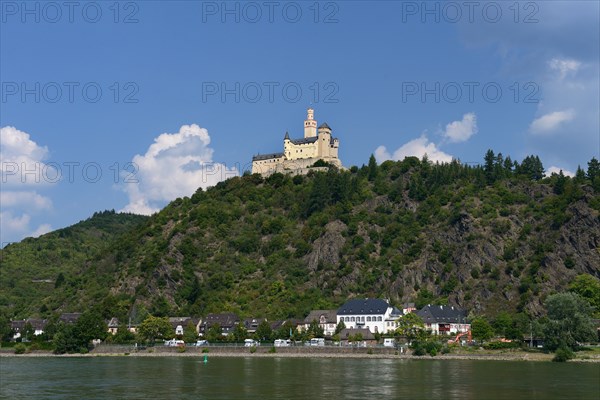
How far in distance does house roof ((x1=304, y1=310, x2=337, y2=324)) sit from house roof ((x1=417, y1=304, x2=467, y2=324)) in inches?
583

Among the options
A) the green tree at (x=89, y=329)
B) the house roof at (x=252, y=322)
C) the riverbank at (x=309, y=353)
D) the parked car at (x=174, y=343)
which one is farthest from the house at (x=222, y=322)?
the green tree at (x=89, y=329)

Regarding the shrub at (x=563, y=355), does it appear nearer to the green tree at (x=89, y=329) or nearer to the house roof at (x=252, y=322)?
the house roof at (x=252, y=322)

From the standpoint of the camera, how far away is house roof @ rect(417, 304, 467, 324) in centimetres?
12712

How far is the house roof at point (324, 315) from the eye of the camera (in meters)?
134

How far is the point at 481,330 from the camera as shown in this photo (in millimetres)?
113812

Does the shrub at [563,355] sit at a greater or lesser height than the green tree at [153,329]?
lesser

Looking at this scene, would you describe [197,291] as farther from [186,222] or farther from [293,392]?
[293,392]

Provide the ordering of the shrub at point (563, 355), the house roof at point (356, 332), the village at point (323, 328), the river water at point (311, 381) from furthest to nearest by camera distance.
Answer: the house roof at point (356, 332) < the village at point (323, 328) < the shrub at point (563, 355) < the river water at point (311, 381)

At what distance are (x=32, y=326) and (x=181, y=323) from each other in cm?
3256

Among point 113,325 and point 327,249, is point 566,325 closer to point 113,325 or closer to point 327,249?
point 327,249

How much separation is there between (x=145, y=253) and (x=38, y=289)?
155 feet

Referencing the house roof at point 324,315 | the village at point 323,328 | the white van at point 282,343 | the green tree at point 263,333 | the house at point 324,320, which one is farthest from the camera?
the house roof at point 324,315

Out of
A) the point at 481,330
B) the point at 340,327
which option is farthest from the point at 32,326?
the point at 481,330

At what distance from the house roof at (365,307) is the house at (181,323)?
26.3m
